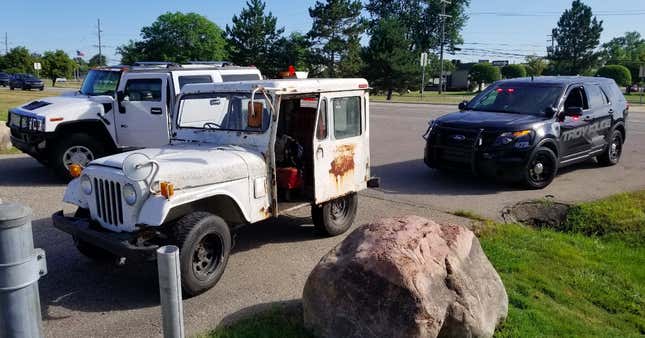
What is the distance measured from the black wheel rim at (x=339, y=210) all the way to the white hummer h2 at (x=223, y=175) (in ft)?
0.05

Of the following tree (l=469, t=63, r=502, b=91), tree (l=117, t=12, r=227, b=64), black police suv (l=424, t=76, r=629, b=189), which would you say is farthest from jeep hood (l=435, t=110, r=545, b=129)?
tree (l=117, t=12, r=227, b=64)

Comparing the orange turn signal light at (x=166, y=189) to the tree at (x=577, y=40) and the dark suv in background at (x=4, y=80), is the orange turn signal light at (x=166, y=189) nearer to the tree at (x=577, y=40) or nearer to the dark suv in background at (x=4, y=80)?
the dark suv in background at (x=4, y=80)

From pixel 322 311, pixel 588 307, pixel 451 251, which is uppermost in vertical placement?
pixel 451 251

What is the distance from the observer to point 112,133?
31.9 feet

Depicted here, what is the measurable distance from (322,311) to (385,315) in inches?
19.1

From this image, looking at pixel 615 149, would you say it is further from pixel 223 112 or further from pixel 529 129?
pixel 223 112

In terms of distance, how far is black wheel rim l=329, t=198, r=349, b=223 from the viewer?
6.67 meters

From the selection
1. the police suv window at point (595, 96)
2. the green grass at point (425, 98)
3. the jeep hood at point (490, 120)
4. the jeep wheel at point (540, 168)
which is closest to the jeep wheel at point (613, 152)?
the police suv window at point (595, 96)

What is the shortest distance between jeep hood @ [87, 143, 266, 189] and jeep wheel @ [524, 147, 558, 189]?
548 centimetres

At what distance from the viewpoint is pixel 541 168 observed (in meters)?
9.34

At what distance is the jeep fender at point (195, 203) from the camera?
4.47 metres

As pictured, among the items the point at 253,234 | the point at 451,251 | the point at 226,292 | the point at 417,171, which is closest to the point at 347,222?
the point at 253,234

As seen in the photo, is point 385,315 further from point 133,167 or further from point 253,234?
point 253,234

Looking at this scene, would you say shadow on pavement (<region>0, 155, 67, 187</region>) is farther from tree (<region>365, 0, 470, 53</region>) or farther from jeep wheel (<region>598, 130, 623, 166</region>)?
tree (<region>365, 0, 470, 53</region>)
